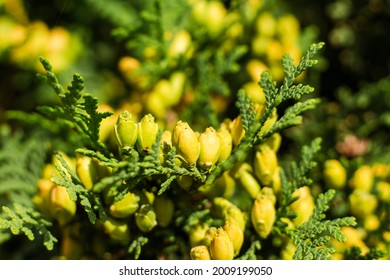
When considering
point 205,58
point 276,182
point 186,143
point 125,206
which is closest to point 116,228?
point 125,206

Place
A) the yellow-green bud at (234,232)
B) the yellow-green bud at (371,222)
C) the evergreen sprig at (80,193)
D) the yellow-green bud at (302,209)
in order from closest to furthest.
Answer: the evergreen sprig at (80,193) < the yellow-green bud at (234,232) < the yellow-green bud at (302,209) < the yellow-green bud at (371,222)

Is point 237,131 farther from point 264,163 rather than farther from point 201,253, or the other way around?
point 201,253

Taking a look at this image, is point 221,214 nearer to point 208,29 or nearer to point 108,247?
point 108,247

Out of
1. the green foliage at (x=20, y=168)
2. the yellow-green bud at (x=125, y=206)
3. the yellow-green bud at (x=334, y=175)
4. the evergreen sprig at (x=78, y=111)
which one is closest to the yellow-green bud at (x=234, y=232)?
the yellow-green bud at (x=125, y=206)

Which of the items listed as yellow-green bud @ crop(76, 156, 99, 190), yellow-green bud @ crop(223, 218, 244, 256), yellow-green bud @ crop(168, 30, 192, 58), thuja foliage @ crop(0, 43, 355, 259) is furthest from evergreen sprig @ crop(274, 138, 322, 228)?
yellow-green bud @ crop(168, 30, 192, 58)

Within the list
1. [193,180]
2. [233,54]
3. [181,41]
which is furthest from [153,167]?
[181,41]


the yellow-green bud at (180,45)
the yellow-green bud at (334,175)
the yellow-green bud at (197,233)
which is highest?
the yellow-green bud at (180,45)

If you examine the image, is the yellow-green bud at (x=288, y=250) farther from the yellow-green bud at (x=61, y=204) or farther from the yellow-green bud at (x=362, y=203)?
the yellow-green bud at (x=61, y=204)
